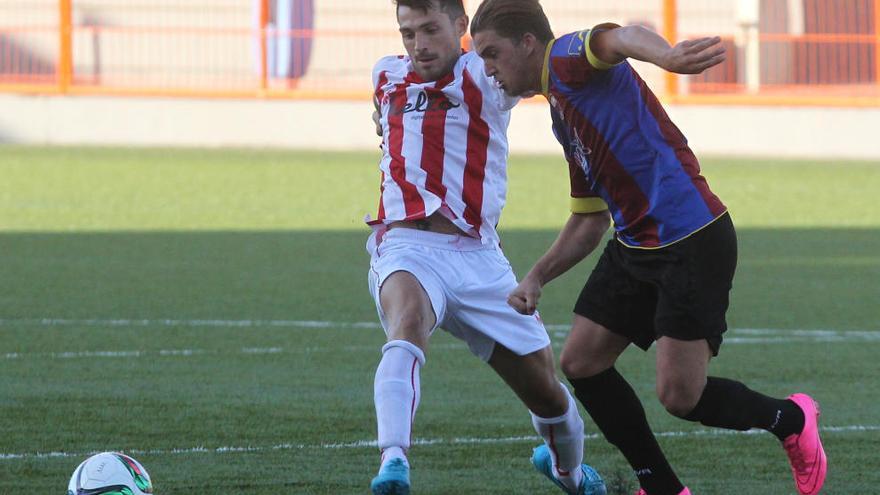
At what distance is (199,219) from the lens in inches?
620

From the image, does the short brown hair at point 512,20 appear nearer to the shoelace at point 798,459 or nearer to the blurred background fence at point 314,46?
the shoelace at point 798,459

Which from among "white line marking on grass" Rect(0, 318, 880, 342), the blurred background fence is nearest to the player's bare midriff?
"white line marking on grass" Rect(0, 318, 880, 342)

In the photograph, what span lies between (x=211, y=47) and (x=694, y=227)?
24646 mm

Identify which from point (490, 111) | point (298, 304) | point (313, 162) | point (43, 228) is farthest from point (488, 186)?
point (313, 162)

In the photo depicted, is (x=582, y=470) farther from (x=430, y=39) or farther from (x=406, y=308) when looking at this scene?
(x=430, y=39)

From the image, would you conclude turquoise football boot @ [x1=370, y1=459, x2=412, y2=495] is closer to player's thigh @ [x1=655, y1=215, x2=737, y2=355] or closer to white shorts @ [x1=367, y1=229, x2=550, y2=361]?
white shorts @ [x1=367, y1=229, x2=550, y2=361]

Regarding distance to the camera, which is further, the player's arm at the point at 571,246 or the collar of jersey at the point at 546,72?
the player's arm at the point at 571,246

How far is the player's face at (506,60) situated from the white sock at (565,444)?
1081 mm

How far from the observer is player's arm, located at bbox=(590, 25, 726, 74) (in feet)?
15.4

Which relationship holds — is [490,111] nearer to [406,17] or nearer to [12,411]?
[406,17]

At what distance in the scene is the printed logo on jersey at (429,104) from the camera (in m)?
5.96

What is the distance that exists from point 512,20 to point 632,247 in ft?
2.62

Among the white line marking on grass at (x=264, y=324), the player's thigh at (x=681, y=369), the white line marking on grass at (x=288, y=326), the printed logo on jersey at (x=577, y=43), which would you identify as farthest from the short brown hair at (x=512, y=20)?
the white line marking on grass at (x=264, y=324)

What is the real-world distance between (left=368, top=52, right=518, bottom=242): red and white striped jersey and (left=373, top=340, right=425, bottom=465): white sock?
61cm
